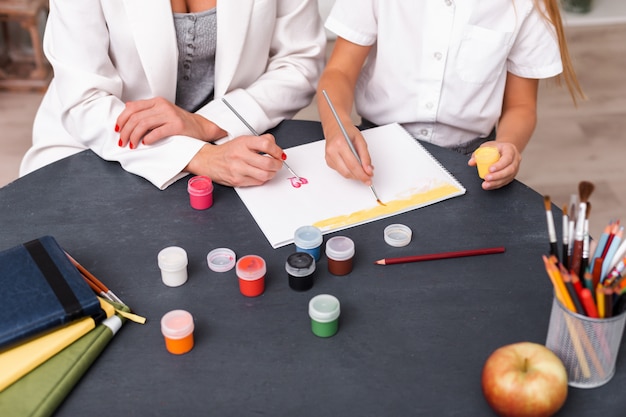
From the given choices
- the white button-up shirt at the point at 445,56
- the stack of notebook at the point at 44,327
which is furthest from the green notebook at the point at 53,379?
the white button-up shirt at the point at 445,56

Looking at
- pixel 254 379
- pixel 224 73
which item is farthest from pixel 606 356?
pixel 224 73

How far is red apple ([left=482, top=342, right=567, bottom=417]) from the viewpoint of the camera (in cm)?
95

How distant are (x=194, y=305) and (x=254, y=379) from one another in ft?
0.60

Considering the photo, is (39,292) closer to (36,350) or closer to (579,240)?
(36,350)

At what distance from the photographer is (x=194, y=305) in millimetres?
1165

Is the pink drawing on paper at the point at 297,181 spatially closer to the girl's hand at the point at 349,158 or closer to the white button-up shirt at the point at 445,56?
the girl's hand at the point at 349,158

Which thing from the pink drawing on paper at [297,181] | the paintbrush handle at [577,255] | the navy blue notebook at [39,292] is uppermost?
the paintbrush handle at [577,255]

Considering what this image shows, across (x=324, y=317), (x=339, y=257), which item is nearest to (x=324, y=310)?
(x=324, y=317)

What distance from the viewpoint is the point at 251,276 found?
3.82ft

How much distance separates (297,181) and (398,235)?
0.24 meters

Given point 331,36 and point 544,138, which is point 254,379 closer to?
point 544,138

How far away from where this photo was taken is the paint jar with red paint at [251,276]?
1.17 metres

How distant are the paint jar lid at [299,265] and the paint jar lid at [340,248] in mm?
36

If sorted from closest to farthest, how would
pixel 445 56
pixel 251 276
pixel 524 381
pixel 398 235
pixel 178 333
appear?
pixel 524 381 → pixel 178 333 → pixel 251 276 → pixel 398 235 → pixel 445 56
